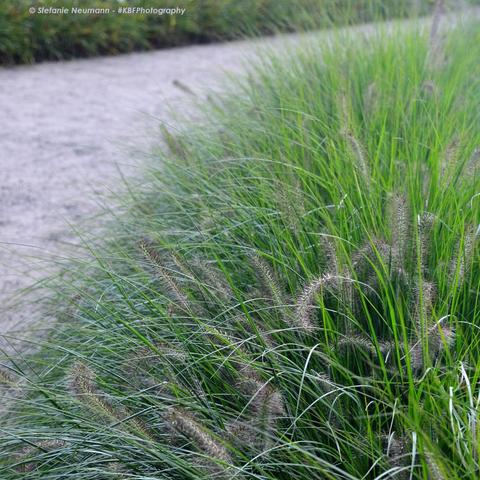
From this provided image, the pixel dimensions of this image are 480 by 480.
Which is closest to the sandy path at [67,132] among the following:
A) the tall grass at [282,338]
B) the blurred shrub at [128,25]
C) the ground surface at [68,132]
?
the ground surface at [68,132]

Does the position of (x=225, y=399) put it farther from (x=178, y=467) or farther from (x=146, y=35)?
(x=146, y=35)

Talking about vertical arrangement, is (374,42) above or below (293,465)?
above

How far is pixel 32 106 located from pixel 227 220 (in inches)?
167

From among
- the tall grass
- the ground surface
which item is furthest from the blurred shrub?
the tall grass

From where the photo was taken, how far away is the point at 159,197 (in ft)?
10.3

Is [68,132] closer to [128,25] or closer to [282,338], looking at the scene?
[128,25]

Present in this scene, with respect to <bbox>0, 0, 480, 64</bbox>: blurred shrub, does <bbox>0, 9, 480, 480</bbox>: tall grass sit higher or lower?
lower

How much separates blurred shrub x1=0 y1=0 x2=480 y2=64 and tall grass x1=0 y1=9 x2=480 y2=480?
3619 mm

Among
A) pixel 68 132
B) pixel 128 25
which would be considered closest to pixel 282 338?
pixel 68 132

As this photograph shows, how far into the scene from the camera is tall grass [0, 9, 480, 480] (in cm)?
160

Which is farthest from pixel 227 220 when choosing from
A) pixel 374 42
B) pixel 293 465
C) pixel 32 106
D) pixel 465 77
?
pixel 32 106

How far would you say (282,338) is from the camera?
6.51ft

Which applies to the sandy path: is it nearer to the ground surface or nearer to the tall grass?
the ground surface

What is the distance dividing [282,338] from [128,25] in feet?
22.3
